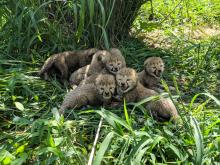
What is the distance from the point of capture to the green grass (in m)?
3.27

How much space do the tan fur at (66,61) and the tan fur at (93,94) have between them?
2.42 feet

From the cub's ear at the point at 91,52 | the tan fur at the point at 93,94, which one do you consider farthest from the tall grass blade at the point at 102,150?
the cub's ear at the point at 91,52

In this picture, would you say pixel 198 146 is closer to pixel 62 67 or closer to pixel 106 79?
pixel 106 79

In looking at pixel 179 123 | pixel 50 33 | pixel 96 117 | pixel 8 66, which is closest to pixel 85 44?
pixel 50 33

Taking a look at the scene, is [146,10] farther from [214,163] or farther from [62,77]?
[214,163]

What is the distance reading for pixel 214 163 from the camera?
319cm

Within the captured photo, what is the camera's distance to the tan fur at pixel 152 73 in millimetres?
4730

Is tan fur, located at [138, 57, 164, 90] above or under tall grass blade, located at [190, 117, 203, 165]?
under

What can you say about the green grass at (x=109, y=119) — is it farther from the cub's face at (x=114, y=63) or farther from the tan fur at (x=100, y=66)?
the cub's face at (x=114, y=63)

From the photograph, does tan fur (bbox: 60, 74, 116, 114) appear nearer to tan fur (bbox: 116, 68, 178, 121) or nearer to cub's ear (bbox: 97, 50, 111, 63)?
tan fur (bbox: 116, 68, 178, 121)

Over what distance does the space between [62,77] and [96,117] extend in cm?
119

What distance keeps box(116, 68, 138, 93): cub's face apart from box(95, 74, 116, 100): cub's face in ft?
0.24

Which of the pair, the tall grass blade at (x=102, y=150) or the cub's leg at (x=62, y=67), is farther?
the cub's leg at (x=62, y=67)

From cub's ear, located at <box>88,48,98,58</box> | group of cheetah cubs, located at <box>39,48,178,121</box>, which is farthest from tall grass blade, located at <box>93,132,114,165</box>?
cub's ear, located at <box>88,48,98,58</box>
